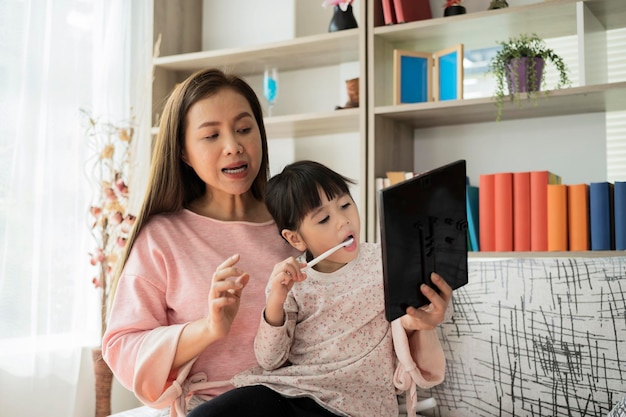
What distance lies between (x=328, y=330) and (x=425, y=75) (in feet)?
5.84

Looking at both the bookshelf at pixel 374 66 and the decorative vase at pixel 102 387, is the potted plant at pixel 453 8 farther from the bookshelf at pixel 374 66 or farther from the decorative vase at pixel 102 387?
the decorative vase at pixel 102 387

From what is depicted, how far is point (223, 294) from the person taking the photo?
1.29 metres

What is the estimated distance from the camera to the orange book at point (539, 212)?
8.55ft

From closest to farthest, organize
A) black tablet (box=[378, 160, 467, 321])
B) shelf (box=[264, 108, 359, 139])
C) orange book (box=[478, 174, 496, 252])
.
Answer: black tablet (box=[378, 160, 467, 321]) → orange book (box=[478, 174, 496, 252]) → shelf (box=[264, 108, 359, 139])

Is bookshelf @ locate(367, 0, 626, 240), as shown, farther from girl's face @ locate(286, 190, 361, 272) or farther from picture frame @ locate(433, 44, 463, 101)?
girl's face @ locate(286, 190, 361, 272)

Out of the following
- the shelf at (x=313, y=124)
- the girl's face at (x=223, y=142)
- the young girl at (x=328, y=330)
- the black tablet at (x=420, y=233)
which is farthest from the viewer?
the shelf at (x=313, y=124)

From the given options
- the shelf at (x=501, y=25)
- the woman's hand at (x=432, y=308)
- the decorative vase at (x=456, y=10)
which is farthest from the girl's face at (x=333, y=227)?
the decorative vase at (x=456, y=10)

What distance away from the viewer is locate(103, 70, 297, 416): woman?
1.42m

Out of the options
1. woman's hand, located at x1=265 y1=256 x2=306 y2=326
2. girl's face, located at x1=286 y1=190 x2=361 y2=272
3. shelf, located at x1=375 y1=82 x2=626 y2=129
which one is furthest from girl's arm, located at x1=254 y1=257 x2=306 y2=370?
shelf, located at x1=375 y1=82 x2=626 y2=129

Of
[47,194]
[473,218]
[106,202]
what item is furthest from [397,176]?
[47,194]

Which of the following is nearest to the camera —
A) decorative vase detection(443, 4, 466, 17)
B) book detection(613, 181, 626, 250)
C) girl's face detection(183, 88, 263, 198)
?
girl's face detection(183, 88, 263, 198)

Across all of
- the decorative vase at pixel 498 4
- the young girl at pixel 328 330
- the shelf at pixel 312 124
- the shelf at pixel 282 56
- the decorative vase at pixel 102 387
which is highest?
the decorative vase at pixel 498 4

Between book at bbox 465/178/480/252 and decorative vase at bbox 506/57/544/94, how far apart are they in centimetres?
43

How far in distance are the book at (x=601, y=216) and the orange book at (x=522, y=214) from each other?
9.1 inches
